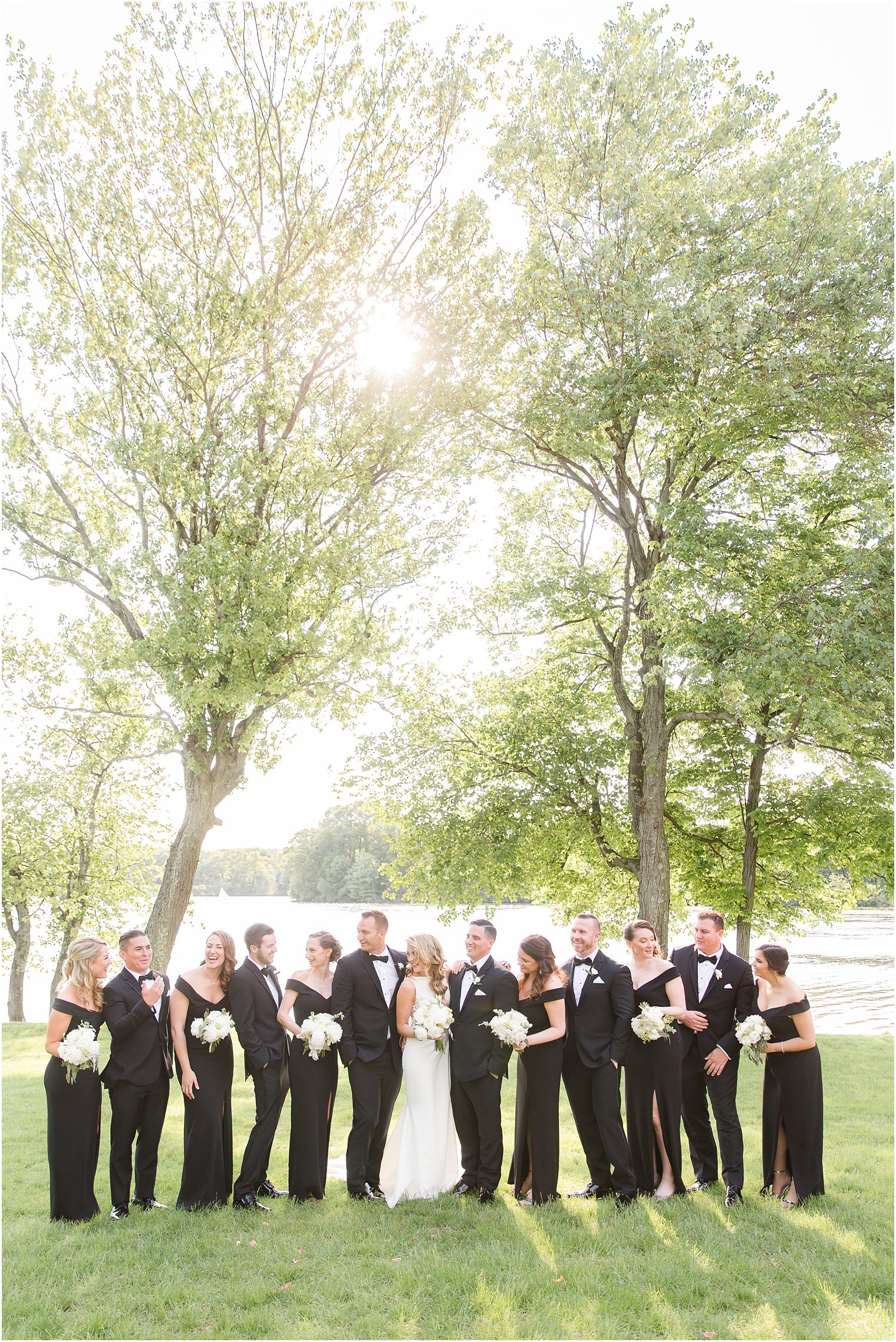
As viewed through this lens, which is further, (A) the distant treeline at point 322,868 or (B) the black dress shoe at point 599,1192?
(A) the distant treeline at point 322,868

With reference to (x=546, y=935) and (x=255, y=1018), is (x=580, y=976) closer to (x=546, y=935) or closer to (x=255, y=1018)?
(x=255, y=1018)

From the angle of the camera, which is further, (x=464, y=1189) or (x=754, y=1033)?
(x=464, y=1189)

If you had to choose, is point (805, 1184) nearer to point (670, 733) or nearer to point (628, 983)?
point (628, 983)

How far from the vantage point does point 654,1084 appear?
267 inches

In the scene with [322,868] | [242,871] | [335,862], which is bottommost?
[242,871]

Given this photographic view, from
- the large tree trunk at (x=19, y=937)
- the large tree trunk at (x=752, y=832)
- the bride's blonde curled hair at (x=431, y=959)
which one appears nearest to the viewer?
the bride's blonde curled hair at (x=431, y=959)

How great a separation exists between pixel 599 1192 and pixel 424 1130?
150 cm

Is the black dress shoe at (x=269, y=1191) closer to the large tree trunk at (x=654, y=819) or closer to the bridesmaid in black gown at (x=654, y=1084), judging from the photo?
the bridesmaid in black gown at (x=654, y=1084)

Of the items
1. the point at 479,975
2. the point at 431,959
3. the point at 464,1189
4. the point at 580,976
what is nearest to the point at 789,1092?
the point at 580,976

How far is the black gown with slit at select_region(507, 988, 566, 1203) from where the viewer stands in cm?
643

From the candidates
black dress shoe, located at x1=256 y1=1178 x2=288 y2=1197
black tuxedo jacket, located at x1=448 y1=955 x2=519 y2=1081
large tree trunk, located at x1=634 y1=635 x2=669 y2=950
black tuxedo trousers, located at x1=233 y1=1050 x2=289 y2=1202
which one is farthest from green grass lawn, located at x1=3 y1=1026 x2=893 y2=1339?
large tree trunk, located at x1=634 y1=635 x2=669 y2=950

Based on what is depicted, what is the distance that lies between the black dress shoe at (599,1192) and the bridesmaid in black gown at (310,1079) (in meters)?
2.10

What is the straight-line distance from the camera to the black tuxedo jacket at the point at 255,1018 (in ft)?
21.3

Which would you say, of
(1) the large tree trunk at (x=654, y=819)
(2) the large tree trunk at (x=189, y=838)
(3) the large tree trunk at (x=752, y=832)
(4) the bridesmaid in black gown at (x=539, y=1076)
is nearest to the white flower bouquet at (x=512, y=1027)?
(4) the bridesmaid in black gown at (x=539, y=1076)
